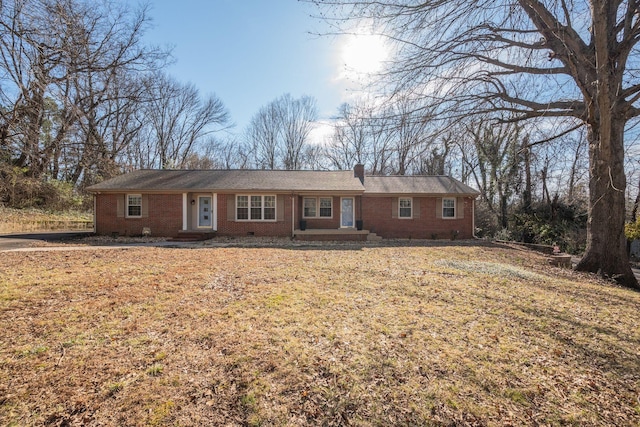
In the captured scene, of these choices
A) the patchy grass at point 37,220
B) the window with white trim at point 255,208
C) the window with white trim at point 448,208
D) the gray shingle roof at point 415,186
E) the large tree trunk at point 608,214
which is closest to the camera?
the large tree trunk at point 608,214

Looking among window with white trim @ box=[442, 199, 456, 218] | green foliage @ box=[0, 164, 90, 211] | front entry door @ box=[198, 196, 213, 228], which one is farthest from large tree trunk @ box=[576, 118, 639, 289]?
green foliage @ box=[0, 164, 90, 211]

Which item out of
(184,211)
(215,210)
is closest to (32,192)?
(184,211)

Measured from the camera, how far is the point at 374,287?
230 inches

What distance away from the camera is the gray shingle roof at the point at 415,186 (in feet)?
54.2

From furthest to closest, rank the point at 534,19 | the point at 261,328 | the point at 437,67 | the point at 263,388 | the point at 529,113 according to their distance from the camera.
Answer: the point at 529,113 < the point at 534,19 < the point at 437,67 < the point at 261,328 < the point at 263,388

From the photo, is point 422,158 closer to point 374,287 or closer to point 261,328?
point 374,287

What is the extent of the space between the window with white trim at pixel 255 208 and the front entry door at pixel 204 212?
172 centimetres

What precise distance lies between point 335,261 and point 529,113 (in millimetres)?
7009

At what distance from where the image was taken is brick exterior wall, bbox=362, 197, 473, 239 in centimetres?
1680

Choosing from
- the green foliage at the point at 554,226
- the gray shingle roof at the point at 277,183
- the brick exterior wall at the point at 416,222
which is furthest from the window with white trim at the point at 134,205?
the green foliage at the point at 554,226

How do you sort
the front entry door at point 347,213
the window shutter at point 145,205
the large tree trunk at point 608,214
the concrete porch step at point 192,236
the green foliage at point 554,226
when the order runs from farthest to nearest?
the front entry door at point 347,213, the green foliage at point 554,226, the window shutter at point 145,205, the concrete porch step at point 192,236, the large tree trunk at point 608,214

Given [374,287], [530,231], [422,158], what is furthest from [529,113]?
[530,231]

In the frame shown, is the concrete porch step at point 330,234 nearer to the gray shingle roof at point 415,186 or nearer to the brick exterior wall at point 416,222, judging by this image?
the brick exterior wall at point 416,222

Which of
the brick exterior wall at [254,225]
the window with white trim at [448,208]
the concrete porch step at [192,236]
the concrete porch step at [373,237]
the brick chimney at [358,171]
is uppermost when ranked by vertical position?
the brick chimney at [358,171]
